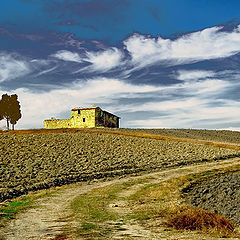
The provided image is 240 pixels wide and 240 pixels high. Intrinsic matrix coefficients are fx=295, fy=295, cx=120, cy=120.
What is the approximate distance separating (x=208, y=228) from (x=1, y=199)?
14.0 m

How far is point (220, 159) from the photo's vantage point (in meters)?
42.9

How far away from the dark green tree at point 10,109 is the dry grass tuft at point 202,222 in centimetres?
7717

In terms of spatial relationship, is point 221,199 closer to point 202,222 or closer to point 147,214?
point 147,214

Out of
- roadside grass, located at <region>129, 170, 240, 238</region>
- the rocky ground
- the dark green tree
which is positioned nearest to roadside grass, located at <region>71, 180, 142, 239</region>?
roadside grass, located at <region>129, 170, 240, 238</region>

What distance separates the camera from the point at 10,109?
82812mm

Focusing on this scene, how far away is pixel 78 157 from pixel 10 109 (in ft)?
172

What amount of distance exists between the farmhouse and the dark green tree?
1157 cm

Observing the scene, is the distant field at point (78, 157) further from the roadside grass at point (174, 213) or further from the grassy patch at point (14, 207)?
the roadside grass at point (174, 213)

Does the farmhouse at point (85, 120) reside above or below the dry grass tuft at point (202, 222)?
above

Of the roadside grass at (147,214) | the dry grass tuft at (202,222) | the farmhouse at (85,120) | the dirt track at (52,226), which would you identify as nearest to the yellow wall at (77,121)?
the farmhouse at (85,120)

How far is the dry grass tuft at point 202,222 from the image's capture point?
11.2 metres

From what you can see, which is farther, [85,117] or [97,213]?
[85,117]

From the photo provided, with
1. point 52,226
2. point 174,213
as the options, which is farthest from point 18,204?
point 174,213

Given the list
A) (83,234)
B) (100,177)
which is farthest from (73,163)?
(83,234)
